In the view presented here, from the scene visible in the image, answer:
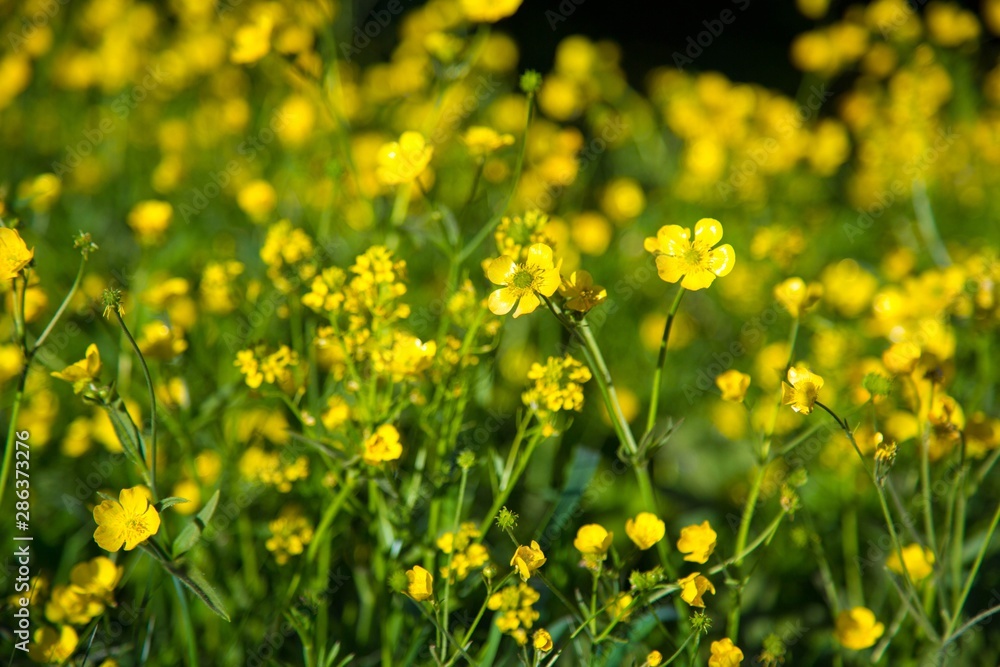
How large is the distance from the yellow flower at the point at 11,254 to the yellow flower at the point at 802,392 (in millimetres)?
1024

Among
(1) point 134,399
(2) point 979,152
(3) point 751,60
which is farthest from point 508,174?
(3) point 751,60

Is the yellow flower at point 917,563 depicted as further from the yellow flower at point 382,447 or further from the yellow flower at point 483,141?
the yellow flower at point 483,141

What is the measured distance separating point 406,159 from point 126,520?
2.27 ft

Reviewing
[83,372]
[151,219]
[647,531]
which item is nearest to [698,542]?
[647,531]

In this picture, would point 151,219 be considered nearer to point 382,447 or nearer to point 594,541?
point 382,447

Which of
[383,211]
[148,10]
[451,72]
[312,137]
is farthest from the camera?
[148,10]

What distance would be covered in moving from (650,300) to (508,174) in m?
0.60

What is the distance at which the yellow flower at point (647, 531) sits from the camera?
104 centimetres

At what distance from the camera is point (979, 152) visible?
269 centimetres

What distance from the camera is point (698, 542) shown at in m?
1.02

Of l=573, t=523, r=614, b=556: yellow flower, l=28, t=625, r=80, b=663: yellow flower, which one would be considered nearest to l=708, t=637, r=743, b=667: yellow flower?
l=573, t=523, r=614, b=556: yellow flower

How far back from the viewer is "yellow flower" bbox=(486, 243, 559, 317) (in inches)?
37.4

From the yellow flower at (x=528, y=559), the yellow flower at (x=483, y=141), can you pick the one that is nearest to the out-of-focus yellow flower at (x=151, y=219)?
the yellow flower at (x=483, y=141)

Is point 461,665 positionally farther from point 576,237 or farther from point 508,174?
point 508,174
